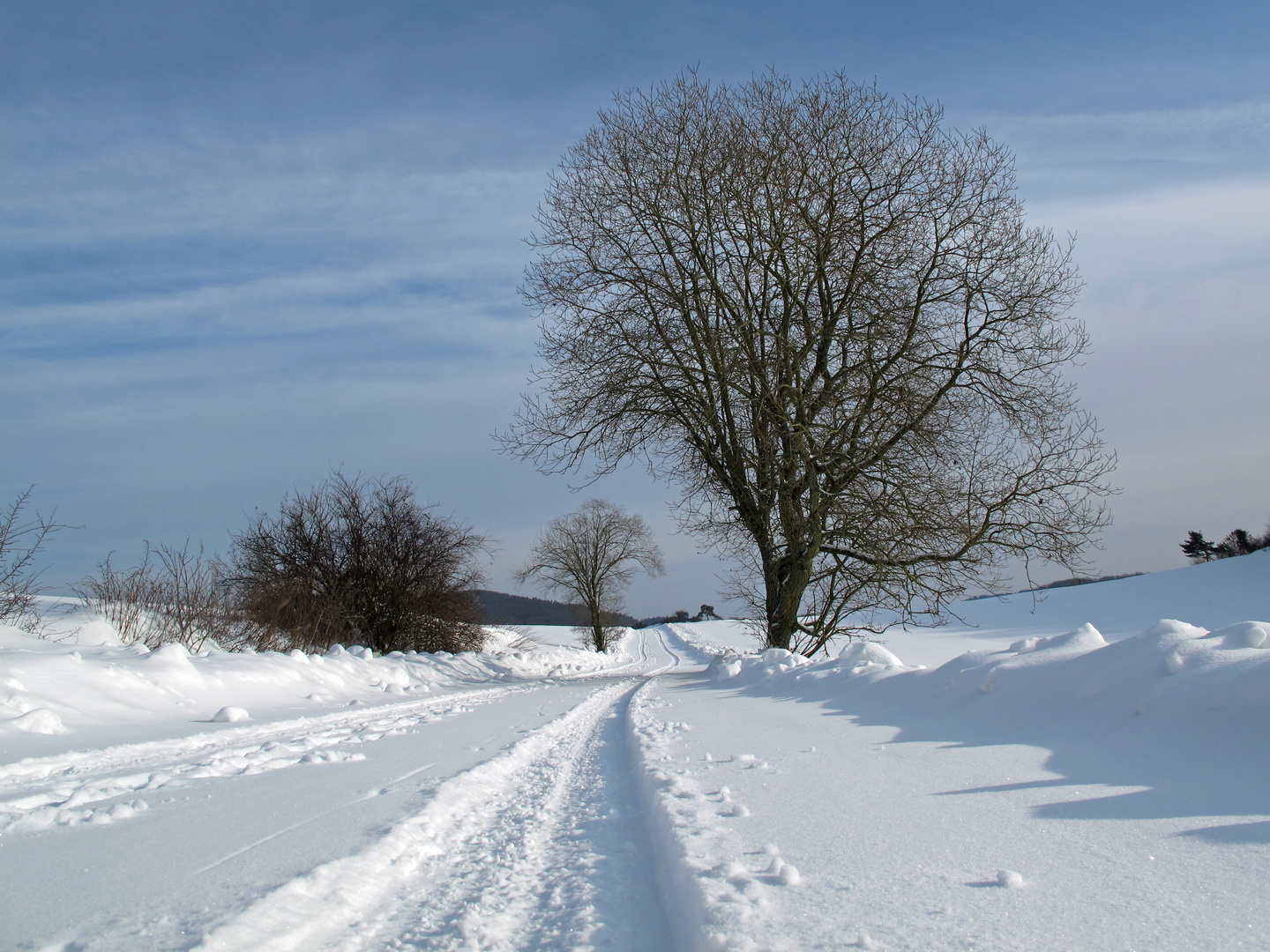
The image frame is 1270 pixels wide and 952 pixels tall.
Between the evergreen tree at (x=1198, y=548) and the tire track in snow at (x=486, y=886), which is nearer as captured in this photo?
the tire track in snow at (x=486, y=886)

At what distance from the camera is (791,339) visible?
41.4 feet

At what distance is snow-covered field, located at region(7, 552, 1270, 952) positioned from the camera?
5.90 ft

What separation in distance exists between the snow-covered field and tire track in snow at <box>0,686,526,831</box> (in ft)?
0.09

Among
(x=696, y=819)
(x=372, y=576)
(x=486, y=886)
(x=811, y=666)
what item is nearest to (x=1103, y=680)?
(x=696, y=819)

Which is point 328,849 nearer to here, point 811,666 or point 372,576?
point 811,666

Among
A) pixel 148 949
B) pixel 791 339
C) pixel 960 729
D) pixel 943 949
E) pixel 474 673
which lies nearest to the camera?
pixel 943 949

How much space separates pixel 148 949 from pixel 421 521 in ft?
54.3

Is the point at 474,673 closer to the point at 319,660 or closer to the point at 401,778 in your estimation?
the point at 319,660

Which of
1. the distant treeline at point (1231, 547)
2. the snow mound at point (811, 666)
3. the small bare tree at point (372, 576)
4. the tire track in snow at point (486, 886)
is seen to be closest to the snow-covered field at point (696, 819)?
the tire track in snow at point (486, 886)

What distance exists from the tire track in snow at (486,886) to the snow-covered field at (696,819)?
0.04 feet

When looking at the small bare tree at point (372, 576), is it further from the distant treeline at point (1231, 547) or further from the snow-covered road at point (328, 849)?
the distant treeline at point (1231, 547)

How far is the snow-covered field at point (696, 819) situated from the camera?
5.90 ft

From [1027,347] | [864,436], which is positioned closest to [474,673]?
[864,436]

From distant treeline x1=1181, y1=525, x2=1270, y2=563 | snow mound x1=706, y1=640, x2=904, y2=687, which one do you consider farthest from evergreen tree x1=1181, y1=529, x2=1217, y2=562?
snow mound x1=706, y1=640, x2=904, y2=687
